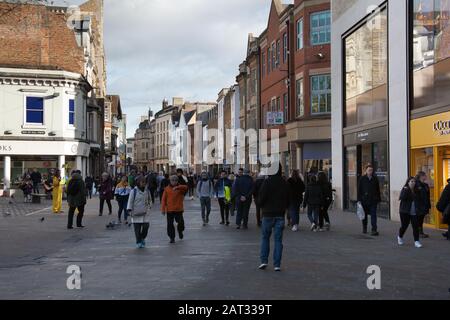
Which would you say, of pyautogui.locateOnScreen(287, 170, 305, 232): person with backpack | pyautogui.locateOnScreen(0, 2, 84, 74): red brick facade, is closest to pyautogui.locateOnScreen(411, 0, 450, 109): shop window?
pyautogui.locateOnScreen(287, 170, 305, 232): person with backpack

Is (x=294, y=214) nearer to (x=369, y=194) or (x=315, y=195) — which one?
(x=315, y=195)

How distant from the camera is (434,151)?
57.5 ft

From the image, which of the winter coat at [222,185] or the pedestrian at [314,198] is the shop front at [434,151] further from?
the winter coat at [222,185]

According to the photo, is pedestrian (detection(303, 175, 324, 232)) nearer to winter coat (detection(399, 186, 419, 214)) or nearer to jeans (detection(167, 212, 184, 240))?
winter coat (detection(399, 186, 419, 214))

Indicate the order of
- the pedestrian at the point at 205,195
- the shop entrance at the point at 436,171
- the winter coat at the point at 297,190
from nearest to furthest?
1. the shop entrance at the point at 436,171
2. the winter coat at the point at 297,190
3. the pedestrian at the point at 205,195

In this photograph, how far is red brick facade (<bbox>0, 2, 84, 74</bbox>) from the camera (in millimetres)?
43625

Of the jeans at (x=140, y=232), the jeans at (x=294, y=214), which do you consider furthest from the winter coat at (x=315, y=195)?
the jeans at (x=140, y=232)

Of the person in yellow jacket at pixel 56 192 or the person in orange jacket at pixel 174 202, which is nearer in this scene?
the person in orange jacket at pixel 174 202

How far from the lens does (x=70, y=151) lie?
4194 centimetres

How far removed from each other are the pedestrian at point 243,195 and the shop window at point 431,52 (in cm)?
601

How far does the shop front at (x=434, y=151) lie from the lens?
17016mm

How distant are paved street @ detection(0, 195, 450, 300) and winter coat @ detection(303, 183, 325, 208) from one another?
949 millimetres

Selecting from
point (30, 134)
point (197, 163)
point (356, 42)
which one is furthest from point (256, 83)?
point (197, 163)
